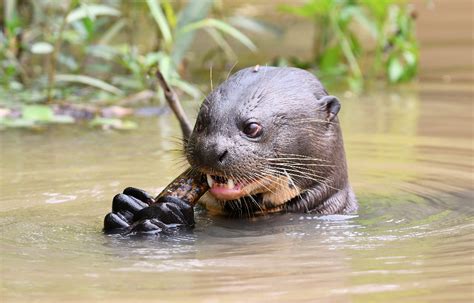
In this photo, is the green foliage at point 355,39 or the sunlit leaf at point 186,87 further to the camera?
the green foliage at point 355,39

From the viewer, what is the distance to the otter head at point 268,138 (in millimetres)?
3490

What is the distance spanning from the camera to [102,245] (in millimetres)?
3305

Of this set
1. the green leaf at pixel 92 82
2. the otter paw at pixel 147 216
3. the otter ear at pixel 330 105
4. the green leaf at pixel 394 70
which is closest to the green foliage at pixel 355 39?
the green leaf at pixel 394 70

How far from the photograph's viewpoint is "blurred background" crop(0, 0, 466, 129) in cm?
636

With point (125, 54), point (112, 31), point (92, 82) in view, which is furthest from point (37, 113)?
point (112, 31)

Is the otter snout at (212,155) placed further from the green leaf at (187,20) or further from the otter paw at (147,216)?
the green leaf at (187,20)

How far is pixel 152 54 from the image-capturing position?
264 inches

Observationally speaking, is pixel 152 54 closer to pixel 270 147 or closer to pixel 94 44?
pixel 94 44

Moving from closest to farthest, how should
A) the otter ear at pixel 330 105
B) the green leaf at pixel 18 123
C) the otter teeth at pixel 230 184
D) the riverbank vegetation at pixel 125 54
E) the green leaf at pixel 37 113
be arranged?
1. the otter teeth at pixel 230 184
2. the otter ear at pixel 330 105
3. the green leaf at pixel 18 123
4. the green leaf at pixel 37 113
5. the riverbank vegetation at pixel 125 54

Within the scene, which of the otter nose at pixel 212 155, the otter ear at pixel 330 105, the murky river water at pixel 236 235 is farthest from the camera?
the otter ear at pixel 330 105

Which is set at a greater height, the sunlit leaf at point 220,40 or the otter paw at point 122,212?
the sunlit leaf at point 220,40

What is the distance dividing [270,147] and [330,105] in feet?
1.14

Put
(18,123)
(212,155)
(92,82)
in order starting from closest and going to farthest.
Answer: (212,155), (18,123), (92,82)

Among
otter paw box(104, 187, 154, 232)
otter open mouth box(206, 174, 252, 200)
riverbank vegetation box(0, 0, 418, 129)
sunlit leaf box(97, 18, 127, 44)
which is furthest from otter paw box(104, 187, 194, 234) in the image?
sunlit leaf box(97, 18, 127, 44)
